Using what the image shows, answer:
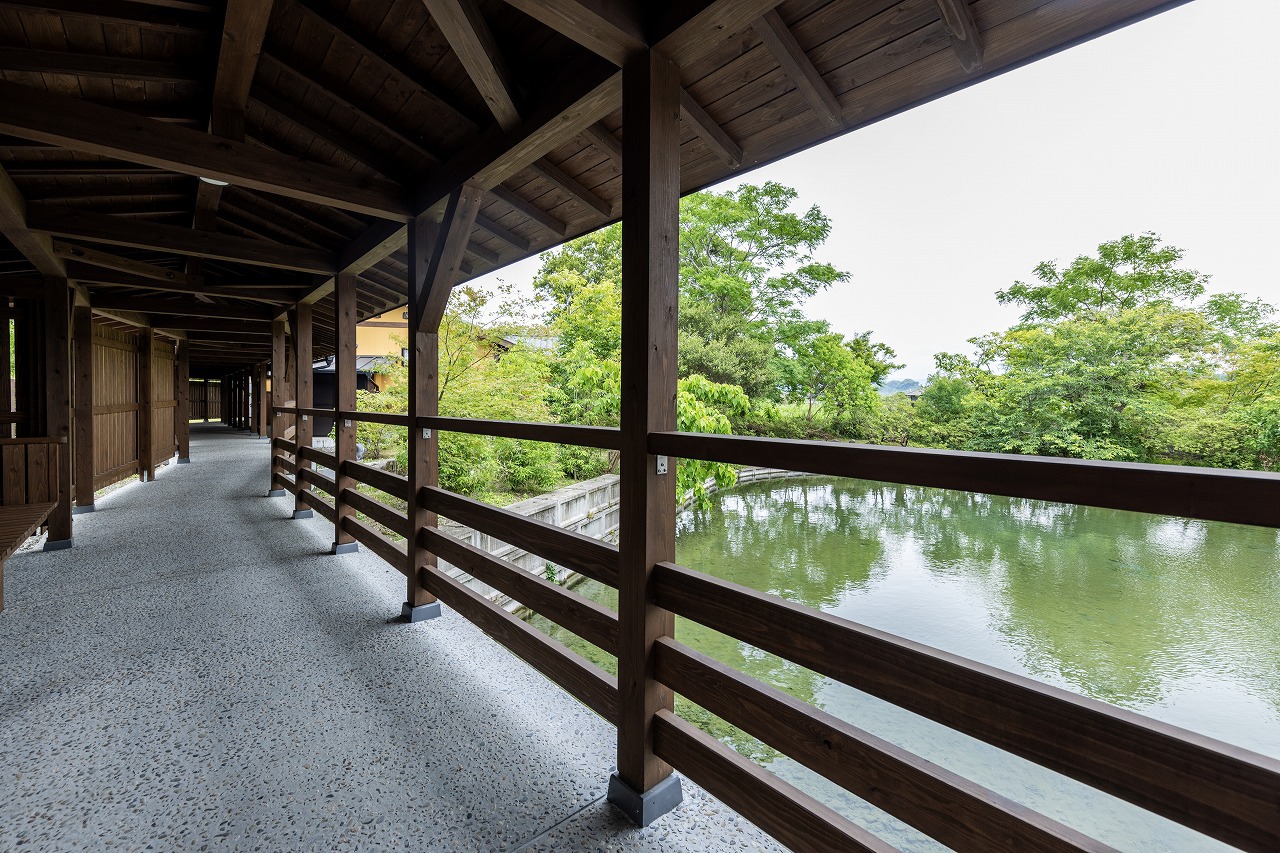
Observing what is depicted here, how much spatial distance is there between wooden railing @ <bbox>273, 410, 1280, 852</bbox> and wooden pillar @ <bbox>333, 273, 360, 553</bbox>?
2.79 metres

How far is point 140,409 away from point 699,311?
39.2 feet

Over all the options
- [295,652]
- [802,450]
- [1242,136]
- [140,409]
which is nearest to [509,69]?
[802,450]

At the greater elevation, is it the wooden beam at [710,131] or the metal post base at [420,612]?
the wooden beam at [710,131]

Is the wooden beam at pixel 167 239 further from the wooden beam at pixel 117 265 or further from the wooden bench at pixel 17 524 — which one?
the wooden bench at pixel 17 524

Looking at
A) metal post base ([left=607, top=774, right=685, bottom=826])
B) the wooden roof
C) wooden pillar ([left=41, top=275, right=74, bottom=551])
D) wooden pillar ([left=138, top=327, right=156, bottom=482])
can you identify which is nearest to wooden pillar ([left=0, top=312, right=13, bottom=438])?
wooden pillar ([left=41, top=275, right=74, bottom=551])

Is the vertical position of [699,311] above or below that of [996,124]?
below

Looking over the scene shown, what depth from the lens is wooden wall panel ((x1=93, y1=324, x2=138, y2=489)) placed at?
6121 mm

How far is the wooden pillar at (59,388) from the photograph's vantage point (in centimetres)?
410

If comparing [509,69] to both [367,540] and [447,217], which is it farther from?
[367,540]

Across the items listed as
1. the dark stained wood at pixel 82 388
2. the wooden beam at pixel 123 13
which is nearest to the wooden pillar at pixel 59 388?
the dark stained wood at pixel 82 388

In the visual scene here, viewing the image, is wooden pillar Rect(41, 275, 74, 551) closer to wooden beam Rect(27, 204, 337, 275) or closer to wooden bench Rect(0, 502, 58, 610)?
wooden bench Rect(0, 502, 58, 610)

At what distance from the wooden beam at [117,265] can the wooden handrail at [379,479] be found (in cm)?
236

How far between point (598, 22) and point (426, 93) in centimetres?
120

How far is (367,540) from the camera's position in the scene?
3828 millimetres
